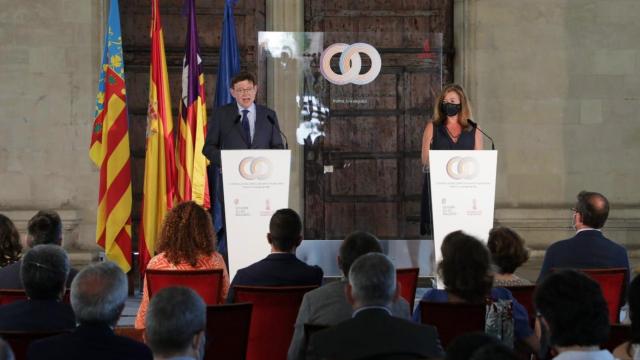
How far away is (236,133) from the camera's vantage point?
7.35 meters

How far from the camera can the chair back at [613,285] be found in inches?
191

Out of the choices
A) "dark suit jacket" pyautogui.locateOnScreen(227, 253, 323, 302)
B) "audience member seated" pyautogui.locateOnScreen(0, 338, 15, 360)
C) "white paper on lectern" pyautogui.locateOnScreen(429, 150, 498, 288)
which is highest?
"white paper on lectern" pyautogui.locateOnScreen(429, 150, 498, 288)

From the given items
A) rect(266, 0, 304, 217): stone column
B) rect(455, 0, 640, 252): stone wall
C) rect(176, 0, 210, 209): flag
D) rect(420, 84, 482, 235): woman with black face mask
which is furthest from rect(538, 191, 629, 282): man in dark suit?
rect(266, 0, 304, 217): stone column

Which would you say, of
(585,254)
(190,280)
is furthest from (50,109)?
(585,254)

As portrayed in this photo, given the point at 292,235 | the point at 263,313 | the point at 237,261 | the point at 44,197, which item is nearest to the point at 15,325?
the point at 263,313

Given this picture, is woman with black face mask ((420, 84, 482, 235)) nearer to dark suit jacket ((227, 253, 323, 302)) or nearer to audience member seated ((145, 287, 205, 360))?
dark suit jacket ((227, 253, 323, 302))

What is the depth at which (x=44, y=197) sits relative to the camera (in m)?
9.28

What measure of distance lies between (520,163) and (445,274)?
6.03 meters

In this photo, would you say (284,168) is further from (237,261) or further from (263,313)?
(263,313)

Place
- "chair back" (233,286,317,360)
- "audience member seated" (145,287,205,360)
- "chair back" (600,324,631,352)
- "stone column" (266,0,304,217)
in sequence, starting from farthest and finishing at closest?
"stone column" (266,0,304,217) → "chair back" (233,286,317,360) → "chair back" (600,324,631,352) → "audience member seated" (145,287,205,360)

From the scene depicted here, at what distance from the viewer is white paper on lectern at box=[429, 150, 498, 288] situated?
678cm

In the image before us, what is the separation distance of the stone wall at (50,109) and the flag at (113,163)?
114cm

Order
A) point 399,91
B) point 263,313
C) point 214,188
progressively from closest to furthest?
point 263,313, point 214,188, point 399,91

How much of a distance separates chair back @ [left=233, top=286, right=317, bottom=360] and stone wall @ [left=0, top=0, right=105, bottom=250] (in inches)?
203
